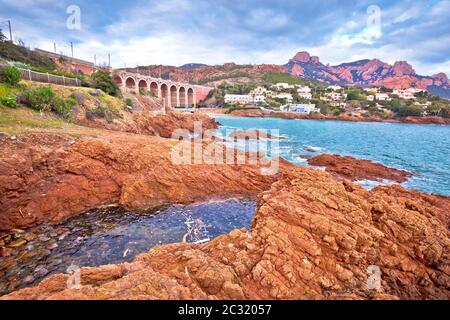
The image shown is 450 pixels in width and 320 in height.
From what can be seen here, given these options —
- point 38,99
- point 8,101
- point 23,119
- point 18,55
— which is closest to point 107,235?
point 23,119

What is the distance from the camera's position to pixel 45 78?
83.4 ft

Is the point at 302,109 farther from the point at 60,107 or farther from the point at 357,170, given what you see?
the point at 60,107

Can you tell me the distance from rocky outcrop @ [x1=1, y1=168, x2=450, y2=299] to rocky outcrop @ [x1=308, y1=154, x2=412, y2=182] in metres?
15.4

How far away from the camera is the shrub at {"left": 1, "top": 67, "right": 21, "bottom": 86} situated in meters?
17.9

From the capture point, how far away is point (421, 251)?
553 cm

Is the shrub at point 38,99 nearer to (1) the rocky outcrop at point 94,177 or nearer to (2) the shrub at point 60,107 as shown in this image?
(2) the shrub at point 60,107

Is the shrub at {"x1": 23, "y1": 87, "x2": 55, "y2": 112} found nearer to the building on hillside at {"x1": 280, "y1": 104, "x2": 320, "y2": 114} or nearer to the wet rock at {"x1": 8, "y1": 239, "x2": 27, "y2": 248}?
the wet rock at {"x1": 8, "y1": 239, "x2": 27, "y2": 248}

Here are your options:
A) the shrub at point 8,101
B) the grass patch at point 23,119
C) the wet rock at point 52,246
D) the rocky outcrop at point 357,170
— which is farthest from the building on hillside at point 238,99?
the wet rock at point 52,246

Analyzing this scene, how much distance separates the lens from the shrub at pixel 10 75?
17859mm

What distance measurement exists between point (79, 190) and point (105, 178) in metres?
1.41

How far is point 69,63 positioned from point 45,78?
123 feet

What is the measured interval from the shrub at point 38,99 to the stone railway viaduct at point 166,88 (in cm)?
4981
